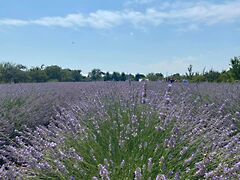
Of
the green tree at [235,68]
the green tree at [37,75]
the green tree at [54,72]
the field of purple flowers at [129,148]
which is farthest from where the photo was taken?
the green tree at [54,72]

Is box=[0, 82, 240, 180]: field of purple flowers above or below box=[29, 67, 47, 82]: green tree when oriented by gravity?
below

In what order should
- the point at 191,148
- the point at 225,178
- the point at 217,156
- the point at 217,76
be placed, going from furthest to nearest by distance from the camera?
the point at 217,76 → the point at 191,148 → the point at 217,156 → the point at 225,178

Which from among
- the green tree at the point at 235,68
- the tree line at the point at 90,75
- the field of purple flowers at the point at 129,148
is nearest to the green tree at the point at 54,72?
the tree line at the point at 90,75

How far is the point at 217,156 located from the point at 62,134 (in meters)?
1.49

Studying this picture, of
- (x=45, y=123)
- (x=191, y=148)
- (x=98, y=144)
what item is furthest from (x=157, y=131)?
(x=45, y=123)

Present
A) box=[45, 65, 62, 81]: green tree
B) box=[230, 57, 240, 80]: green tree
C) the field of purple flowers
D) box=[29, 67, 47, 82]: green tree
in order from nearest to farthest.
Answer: the field of purple flowers < box=[230, 57, 240, 80]: green tree < box=[29, 67, 47, 82]: green tree < box=[45, 65, 62, 81]: green tree

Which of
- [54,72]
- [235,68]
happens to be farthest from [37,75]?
[235,68]

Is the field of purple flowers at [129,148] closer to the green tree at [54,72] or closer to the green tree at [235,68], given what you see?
the green tree at [235,68]

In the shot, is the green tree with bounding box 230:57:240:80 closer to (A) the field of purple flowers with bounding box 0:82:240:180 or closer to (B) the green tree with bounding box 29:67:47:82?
(A) the field of purple flowers with bounding box 0:82:240:180

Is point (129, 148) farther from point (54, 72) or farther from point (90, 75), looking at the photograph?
point (54, 72)

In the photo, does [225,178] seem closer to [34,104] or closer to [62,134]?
[62,134]

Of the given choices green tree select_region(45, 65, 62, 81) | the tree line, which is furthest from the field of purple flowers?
green tree select_region(45, 65, 62, 81)

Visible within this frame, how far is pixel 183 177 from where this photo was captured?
2123 millimetres

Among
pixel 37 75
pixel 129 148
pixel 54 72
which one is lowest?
pixel 129 148
